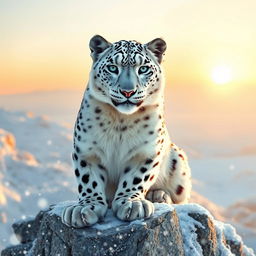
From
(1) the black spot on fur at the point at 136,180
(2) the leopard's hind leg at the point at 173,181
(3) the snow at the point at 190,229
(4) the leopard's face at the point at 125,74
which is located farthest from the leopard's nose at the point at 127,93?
(3) the snow at the point at 190,229

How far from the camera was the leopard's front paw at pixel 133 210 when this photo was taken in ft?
16.8

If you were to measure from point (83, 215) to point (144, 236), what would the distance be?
593 mm

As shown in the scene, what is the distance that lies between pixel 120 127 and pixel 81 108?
0.48 meters

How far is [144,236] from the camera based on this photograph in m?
5.14

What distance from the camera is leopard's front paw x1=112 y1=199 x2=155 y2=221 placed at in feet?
16.8

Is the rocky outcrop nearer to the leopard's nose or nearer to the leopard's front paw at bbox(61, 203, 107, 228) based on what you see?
the leopard's front paw at bbox(61, 203, 107, 228)

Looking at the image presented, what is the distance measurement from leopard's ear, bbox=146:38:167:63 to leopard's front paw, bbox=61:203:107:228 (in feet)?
5.07

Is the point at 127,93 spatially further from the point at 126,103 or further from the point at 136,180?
the point at 136,180


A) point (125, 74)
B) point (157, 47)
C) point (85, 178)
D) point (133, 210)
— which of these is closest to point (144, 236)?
point (133, 210)

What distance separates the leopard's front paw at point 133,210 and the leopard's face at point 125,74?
2.86 feet

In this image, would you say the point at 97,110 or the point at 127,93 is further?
the point at 97,110

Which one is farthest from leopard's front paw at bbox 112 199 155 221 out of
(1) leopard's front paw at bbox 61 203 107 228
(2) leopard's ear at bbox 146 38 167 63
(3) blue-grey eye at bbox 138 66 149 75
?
(2) leopard's ear at bbox 146 38 167 63

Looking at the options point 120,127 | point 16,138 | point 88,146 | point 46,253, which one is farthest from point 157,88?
point 16,138

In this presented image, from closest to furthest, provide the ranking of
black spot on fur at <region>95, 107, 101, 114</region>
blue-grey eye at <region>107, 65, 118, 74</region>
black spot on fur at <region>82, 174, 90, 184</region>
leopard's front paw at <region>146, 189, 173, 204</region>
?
1. blue-grey eye at <region>107, 65, 118, 74</region>
2. black spot on fur at <region>95, 107, 101, 114</region>
3. black spot on fur at <region>82, 174, 90, 184</region>
4. leopard's front paw at <region>146, 189, 173, 204</region>
